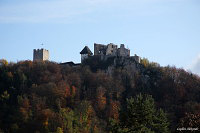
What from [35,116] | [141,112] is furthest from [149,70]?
[141,112]

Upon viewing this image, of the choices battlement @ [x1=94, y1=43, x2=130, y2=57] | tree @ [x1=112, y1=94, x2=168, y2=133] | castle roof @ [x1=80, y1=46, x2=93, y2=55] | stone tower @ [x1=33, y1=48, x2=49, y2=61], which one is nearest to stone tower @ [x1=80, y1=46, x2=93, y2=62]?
castle roof @ [x1=80, y1=46, x2=93, y2=55]

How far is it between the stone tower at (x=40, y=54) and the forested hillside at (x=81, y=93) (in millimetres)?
2356

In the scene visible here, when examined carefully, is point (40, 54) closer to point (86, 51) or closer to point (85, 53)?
point (85, 53)

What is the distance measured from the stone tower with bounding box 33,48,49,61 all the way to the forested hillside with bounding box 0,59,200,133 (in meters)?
2.36

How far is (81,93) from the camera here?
282 feet

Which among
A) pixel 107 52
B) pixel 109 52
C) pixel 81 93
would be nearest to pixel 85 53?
pixel 107 52

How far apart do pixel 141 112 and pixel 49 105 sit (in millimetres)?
41648

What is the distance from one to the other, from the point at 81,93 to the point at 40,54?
1324 cm

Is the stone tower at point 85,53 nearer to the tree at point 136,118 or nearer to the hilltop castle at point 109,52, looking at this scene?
the hilltop castle at point 109,52

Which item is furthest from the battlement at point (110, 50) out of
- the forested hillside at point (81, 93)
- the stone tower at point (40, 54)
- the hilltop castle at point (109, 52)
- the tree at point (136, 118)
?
the tree at point (136, 118)

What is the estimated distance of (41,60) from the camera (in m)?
94.2

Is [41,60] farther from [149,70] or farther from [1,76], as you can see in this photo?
[149,70]

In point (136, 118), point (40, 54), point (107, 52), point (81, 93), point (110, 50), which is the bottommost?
point (136, 118)

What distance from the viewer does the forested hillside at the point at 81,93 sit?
76.8 meters
